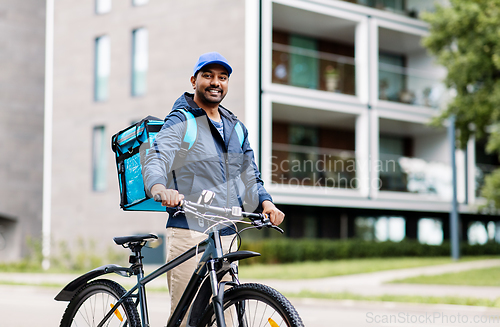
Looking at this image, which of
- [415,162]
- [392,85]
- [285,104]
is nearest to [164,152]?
[285,104]

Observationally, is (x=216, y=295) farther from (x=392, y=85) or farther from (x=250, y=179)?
(x=392, y=85)

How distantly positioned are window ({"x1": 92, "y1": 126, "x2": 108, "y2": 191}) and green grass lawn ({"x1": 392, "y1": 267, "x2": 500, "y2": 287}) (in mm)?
13207

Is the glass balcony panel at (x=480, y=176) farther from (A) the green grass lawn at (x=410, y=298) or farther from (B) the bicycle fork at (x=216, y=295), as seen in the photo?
(B) the bicycle fork at (x=216, y=295)

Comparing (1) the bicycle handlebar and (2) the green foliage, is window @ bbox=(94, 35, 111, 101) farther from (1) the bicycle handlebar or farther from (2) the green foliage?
(1) the bicycle handlebar

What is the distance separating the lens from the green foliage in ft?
68.0

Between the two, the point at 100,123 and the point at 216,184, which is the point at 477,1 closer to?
the point at 100,123

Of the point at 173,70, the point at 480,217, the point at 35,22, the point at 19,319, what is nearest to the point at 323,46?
the point at 173,70

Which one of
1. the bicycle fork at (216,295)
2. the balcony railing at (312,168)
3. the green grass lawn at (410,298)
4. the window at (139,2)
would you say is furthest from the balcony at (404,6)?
the bicycle fork at (216,295)

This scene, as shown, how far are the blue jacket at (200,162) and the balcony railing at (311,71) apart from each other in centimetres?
1757

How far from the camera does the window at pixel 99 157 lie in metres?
24.1

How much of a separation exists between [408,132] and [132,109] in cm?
1151

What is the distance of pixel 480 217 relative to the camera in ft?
95.9

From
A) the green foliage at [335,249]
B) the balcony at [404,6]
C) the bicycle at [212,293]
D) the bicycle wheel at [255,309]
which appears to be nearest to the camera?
the bicycle wheel at [255,309]

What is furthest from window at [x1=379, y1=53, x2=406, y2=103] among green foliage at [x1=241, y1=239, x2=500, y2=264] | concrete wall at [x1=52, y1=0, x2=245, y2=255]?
concrete wall at [x1=52, y1=0, x2=245, y2=255]
